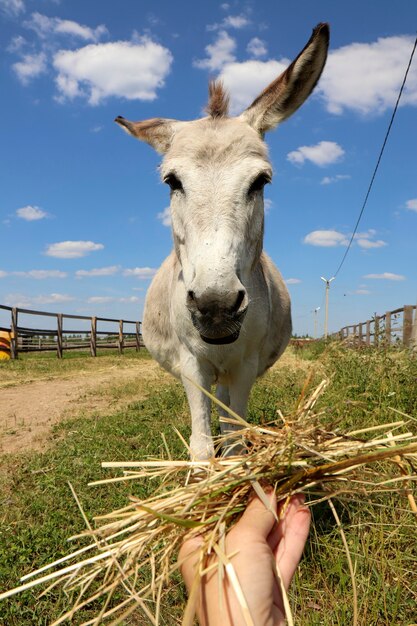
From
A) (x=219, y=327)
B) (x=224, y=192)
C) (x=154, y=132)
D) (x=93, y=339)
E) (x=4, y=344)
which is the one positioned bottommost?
(x=4, y=344)

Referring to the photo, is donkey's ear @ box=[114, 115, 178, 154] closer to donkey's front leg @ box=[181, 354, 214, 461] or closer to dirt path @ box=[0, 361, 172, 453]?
donkey's front leg @ box=[181, 354, 214, 461]

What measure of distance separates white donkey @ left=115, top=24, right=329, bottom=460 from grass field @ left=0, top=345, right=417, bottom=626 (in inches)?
20.9

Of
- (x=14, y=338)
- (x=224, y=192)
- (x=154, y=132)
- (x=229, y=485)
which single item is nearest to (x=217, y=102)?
(x=154, y=132)

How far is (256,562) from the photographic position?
121 cm

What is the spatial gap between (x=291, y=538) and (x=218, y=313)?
1.10 m

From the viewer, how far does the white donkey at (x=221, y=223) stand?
2.25m

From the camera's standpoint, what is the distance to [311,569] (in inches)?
93.2

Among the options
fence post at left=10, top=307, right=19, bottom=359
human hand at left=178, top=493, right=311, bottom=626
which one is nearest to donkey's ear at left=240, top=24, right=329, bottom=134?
human hand at left=178, top=493, right=311, bottom=626

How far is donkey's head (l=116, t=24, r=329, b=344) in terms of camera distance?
221 centimetres

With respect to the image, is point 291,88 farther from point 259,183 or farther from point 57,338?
point 57,338

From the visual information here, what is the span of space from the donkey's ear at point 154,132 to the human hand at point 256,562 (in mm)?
2867

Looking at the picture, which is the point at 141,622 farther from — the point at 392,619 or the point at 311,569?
the point at 392,619

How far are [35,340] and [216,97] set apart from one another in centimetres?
1943

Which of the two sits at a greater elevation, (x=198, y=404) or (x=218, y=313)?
(x=218, y=313)
